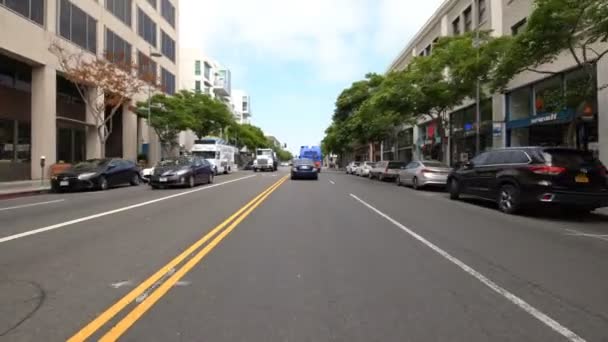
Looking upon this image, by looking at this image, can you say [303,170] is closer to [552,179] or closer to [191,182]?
[191,182]

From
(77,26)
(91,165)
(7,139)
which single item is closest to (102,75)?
(77,26)

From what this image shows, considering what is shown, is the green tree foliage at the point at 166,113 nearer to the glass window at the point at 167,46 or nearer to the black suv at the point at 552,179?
Result: the glass window at the point at 167,46

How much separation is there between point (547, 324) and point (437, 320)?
3.09 feet

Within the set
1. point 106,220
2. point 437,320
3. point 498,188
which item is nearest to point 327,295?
point 437,320

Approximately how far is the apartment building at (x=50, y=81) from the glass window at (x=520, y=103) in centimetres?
2310

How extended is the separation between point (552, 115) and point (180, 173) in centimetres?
1695

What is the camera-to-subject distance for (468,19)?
95.2 ft

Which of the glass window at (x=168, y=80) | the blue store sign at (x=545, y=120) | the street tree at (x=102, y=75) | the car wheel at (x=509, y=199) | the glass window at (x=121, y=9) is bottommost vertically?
the car wheel at (x=509, y=199)

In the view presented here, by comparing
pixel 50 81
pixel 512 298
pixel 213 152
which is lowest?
pixel 512 298

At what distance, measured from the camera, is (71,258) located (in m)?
5.90

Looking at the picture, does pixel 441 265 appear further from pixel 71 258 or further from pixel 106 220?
pixel 106 220

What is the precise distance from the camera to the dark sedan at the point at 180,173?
1895 centimetres

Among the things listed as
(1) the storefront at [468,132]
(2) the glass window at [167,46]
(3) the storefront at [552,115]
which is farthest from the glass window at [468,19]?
(2) the glass window at [167,46]

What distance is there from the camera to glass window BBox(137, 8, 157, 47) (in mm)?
37219
